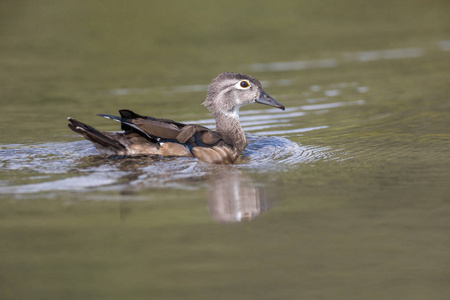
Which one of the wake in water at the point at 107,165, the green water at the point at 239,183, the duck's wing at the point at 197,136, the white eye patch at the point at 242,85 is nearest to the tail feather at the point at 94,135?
the wake in water at the point at 107,165

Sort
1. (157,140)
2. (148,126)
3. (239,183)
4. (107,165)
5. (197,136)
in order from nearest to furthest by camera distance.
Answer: (239,183)
(107,165)
(148,126)
(157,140)
(197,136)

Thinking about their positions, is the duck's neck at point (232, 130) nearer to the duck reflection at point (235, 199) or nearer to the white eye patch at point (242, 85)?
the white eye patch at point (242, 85)

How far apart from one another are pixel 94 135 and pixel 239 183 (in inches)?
78.1

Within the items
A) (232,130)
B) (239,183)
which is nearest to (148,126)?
(239,183)

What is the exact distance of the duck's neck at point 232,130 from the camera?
10.2 m

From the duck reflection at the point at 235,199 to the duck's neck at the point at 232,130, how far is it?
6.00 feet

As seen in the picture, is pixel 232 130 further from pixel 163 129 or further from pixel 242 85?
pixel 163 129

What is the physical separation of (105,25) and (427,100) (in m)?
11.3

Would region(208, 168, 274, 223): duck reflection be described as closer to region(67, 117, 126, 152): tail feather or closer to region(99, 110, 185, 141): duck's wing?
region(99, 110, 185, 141): duck's wing

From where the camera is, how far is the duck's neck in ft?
33.4

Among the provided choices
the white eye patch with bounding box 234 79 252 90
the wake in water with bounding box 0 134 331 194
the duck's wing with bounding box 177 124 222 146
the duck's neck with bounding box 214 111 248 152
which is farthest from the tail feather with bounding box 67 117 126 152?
the white eye patch with bounding box 234 79 252 90

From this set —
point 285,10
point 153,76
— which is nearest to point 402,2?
point 285,10

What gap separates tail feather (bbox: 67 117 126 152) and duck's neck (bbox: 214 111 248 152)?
169 cm

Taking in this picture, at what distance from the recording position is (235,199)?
7402mm
